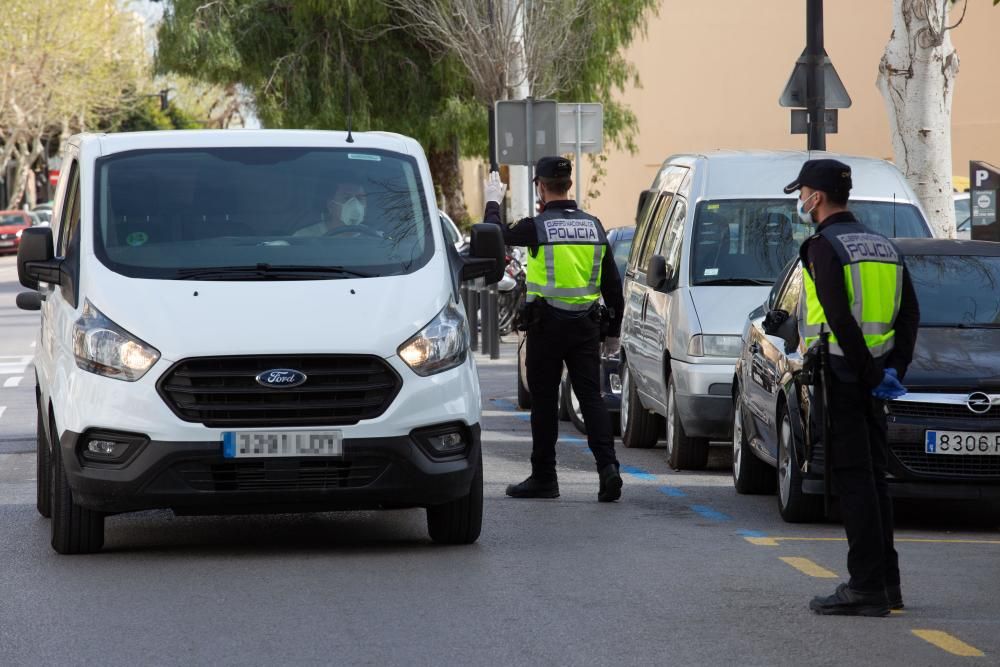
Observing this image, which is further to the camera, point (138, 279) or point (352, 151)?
point (352, 151)

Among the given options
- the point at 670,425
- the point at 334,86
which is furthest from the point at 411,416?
the point at 334,86

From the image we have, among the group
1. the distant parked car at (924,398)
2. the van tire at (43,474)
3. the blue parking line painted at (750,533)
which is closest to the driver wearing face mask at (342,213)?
the van tire at (43,474)

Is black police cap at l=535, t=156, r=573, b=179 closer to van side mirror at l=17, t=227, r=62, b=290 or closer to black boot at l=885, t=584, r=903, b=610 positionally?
van side mirror at l=17, t=227, r=62, b=290

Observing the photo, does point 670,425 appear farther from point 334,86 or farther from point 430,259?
point 334,86

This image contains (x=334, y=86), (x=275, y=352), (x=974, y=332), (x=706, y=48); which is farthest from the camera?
(x=706, y=48)

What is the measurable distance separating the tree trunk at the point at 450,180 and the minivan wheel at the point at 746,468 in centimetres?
2969

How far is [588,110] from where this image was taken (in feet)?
76.8

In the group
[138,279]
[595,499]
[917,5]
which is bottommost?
[595,499]

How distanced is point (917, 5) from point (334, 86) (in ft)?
70.2

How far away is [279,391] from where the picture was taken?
8.45 metres

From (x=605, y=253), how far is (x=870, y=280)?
366cm

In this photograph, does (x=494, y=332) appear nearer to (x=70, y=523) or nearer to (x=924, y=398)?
(x=924, y=398)

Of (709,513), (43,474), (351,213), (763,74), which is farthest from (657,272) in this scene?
(763,74)

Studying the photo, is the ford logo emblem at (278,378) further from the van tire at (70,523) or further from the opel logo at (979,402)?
the opel logo at (979,402)
